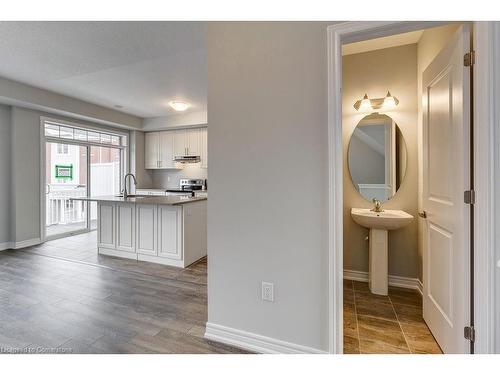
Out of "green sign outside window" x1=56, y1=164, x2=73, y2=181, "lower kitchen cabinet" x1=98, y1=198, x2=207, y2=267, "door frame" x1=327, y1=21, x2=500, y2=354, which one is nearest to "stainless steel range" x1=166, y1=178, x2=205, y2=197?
"green sign outside window" x1=56, y1=164, x2=73, y2=181

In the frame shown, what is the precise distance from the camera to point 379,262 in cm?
246

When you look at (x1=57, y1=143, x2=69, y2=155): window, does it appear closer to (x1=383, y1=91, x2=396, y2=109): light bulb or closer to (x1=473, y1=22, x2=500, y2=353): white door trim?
(x1=383, y1=91, x2=396, y2=109): light bulb

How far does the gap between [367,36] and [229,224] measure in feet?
4.84

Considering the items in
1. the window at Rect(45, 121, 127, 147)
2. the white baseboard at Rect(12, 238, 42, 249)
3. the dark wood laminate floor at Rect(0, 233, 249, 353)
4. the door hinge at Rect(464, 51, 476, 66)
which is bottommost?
the dark wood laminate floor at Rect(0, 233, 249, 353)

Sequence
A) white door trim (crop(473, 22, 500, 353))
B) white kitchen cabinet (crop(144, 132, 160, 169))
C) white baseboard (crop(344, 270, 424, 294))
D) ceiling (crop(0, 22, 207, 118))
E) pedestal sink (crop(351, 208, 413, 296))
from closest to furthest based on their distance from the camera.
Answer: white door trim (crop(473, 22, 500, 353)) → ceiling (crop(0, 22, 207, 118)) → pedestal sink (crop(351, 208, 413, 296)) → white baseboard (crop(344, 270, 424, 294)) → white kitchen cabinet (crop(144, 132, 160, 169))

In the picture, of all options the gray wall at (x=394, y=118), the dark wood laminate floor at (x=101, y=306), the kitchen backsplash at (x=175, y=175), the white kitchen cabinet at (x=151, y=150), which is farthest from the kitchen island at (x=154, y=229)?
the white kitchen cabinet at (x=151, y=150)

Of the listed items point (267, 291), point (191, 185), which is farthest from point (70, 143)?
point (267, 291)

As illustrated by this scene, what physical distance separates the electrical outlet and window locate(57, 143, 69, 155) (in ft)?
17.3

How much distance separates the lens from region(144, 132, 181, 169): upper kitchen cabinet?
606cm

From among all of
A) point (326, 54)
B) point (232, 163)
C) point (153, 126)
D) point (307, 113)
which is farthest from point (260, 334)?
point (153, 126)

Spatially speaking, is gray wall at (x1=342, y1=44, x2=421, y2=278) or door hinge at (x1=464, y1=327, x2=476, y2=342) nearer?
door hinge at (x1=464, y1=327, x2=476, y2=342)

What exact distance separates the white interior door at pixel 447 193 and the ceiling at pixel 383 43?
2.58 feet

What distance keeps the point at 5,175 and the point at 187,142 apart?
3.28 m
